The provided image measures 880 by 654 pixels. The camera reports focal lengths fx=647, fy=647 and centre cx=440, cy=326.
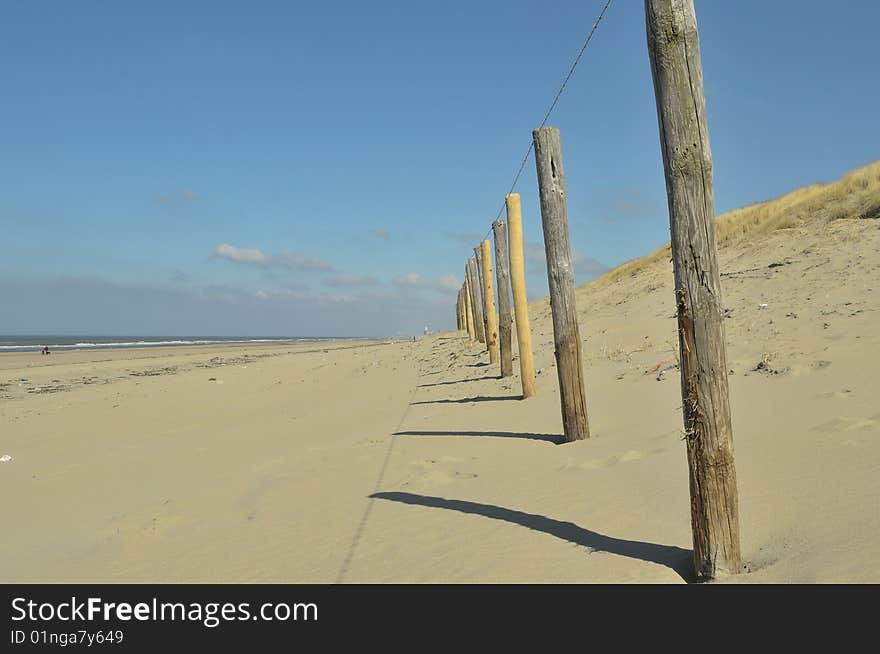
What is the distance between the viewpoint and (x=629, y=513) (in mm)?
4367

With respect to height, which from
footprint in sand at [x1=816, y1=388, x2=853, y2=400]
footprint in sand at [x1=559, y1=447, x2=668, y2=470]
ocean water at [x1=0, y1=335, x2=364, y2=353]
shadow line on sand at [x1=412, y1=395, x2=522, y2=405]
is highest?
ocean water at [x1=0, y1=335, x2=364, y2=353]

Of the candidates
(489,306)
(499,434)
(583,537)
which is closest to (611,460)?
(583,537)

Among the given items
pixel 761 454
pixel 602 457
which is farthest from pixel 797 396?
A: pixel 602 457

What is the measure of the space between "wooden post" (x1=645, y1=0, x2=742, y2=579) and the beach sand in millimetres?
398

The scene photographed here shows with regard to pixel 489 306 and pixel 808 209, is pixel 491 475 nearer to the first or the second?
pixel 489 306

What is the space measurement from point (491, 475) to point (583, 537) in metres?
1.90

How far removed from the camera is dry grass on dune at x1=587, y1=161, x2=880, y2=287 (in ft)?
54.7

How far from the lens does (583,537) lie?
13.3ft

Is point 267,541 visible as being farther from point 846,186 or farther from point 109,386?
point 846,186

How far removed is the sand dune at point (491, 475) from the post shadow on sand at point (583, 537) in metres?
0.02

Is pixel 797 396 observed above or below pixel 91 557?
above

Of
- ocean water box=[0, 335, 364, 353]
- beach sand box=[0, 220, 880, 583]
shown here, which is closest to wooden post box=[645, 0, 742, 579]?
beach sand box=[0, 220, 880, 583]

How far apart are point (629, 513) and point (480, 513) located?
3.56 ft

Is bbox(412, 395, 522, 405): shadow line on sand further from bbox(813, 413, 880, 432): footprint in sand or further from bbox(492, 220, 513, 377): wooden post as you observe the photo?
bbox(813, 413, 880, 432): footprint in sand
